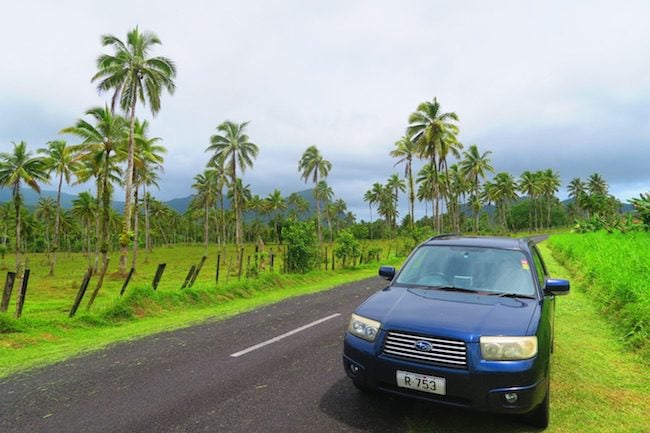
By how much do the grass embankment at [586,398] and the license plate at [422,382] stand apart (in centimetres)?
60

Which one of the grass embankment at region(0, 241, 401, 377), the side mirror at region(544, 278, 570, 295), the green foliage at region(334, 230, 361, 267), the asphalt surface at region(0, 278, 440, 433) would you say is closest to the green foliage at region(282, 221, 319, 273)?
the green foliage at region(334, 230, 361, 267)

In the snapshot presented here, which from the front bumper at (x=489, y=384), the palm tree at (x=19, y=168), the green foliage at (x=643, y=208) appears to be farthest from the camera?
the palm tree at (x=19, y=168)

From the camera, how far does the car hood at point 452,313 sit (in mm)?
3369

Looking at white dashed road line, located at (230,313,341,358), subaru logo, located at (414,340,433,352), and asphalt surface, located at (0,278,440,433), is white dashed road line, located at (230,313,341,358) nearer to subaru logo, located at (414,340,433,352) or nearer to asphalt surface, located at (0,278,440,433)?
asphalt surface, located at (0,278,440,433)

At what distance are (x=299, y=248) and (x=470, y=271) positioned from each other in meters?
15.4

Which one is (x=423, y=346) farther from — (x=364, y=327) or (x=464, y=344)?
(x=364, y=327)

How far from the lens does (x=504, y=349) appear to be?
3.27m

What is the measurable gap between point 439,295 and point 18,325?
8.49m

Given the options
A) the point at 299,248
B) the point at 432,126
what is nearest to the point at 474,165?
the point at 432,126

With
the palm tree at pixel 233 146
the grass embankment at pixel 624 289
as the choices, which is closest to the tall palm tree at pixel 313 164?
the palm tree at pixel 233 146

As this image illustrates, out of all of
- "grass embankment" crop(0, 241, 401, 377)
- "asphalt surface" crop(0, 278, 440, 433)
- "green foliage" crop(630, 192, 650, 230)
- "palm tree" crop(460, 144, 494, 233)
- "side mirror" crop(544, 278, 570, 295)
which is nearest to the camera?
"asphalt surface" crop(0, 278, 440, 433)

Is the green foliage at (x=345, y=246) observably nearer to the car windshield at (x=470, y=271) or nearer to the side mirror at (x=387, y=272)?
the side mirror at (x=387, y=272)

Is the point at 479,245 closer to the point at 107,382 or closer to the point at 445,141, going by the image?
the point at 107,382

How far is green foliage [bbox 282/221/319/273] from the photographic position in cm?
1969
